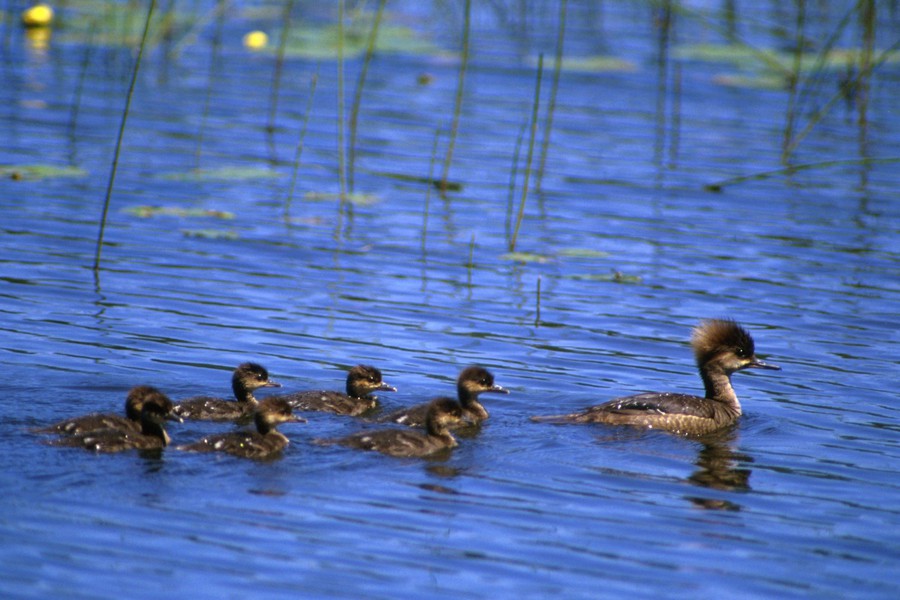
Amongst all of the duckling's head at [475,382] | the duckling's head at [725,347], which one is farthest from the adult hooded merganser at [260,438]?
the duckling's head at [725,347]

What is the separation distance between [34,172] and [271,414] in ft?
21.8

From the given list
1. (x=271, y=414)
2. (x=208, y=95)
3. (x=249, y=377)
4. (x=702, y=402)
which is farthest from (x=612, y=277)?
(x=271, y=414)

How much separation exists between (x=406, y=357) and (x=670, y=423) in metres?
1.92

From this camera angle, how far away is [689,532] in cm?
645

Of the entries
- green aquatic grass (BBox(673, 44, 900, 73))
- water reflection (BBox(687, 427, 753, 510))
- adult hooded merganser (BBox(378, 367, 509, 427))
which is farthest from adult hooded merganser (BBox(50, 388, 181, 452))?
green aquatic grass (BBox(673, 44, 900, 73))

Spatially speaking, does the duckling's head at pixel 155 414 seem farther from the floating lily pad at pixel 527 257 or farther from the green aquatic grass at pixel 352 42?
the green aquatic grass at pixel 352 42

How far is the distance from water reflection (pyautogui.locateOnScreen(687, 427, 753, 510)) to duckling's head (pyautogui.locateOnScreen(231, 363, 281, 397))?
2430mm

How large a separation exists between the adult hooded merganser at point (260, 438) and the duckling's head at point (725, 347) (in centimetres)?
266

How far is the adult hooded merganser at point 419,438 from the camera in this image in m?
7.43

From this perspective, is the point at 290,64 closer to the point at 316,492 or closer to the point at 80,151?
the point at 80,151

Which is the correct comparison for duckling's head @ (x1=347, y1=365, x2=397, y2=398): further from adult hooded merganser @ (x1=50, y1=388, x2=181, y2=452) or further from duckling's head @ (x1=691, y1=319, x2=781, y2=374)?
duckling's head @ (x1=691, y1=319, x2=781, y2=374)

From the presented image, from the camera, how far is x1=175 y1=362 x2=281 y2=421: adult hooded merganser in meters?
7.95

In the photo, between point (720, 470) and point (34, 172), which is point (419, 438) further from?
point (34, 172)

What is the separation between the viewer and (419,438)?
24.8 ft
